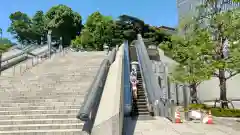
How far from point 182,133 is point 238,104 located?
14.1 metres

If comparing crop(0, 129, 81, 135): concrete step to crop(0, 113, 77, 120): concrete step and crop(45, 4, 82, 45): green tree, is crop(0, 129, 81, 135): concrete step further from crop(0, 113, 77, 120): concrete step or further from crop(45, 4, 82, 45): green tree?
crop(45, 4, 82, 45): green tree

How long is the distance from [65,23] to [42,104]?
1819 inches

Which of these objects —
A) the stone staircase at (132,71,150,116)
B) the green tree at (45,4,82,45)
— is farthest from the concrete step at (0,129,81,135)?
the green tree at (45,4,82,45)

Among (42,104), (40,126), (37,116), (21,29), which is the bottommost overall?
(40,126)

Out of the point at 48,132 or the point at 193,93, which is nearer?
the point at 48,132

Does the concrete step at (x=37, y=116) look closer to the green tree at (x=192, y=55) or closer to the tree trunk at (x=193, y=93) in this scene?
the green tree at (x=192, y=55)

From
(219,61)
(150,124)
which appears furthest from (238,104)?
(150,124)

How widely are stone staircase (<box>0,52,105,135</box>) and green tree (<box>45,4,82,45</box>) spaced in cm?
4032

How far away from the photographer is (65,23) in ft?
179

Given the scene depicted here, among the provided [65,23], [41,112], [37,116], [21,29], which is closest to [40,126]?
[37,116]

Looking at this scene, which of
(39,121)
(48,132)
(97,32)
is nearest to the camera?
(48,132)

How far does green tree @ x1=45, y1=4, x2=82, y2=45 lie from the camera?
178 feet

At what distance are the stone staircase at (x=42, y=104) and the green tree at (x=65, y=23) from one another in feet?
132

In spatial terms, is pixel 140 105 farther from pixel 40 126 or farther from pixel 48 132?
pixel 48 132
